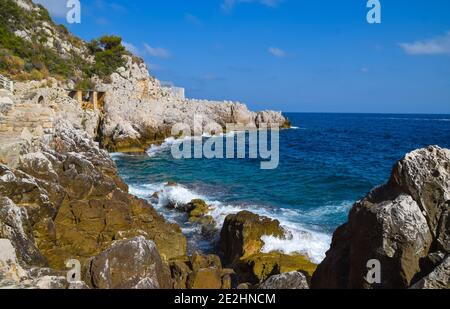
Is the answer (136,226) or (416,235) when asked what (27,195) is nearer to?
(136,226)

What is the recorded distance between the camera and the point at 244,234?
1344 cm

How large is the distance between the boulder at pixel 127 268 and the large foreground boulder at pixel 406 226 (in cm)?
328

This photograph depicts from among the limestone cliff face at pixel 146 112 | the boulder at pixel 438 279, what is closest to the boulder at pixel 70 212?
the boulder at pixel 438 279

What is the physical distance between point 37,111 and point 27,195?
20.9 feet

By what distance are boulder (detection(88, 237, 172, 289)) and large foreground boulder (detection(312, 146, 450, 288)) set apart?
3275mm

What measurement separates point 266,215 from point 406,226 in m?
13.4

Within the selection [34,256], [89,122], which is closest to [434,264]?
[34,256]

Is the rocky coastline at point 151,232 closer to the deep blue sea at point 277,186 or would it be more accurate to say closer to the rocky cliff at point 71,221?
the rocky cliff at point 71,221

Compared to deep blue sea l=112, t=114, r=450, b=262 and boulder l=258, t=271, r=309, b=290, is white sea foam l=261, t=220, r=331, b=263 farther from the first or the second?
boulder l=258, t=271, r=309, b=290

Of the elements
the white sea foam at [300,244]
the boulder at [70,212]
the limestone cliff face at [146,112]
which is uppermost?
the limestone cliff face at [146,112]

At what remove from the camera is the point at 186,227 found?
680 inches

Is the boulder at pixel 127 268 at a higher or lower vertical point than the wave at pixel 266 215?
higher

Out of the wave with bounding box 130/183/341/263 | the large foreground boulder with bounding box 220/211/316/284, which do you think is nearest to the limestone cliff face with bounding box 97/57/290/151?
the wave with bounding box 130/183/341/263

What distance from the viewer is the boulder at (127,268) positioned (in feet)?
22.3
